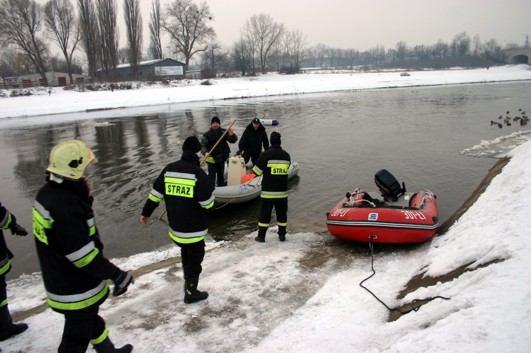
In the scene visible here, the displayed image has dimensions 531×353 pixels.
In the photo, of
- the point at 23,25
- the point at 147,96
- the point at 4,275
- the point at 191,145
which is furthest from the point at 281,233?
the point at 23,25

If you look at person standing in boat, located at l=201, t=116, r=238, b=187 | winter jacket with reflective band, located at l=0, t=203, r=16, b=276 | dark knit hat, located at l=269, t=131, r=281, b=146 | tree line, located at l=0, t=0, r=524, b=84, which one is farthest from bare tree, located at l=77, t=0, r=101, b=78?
winter jacket with reflective band, located at l=0, t=203, r=16, b=276

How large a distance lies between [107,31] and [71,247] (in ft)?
192

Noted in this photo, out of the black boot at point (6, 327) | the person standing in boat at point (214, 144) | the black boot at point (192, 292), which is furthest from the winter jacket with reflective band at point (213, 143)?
the black boot at point (6, 327)

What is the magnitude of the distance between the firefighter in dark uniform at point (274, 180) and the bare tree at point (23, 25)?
5353cm

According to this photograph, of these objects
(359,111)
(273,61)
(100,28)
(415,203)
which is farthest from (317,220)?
(273,61)

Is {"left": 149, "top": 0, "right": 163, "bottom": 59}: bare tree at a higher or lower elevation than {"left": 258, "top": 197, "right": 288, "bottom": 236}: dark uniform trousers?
higher

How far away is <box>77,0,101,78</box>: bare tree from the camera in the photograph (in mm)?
51812

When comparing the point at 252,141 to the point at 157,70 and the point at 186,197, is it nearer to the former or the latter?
the point at 186,197

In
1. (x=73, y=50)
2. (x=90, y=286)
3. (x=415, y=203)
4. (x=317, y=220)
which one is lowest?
(x=317, y=220)

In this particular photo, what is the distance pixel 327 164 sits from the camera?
12828 mm

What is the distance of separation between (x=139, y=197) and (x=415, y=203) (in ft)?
20.7

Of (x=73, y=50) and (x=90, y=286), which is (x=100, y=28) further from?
(x=90, y=286)

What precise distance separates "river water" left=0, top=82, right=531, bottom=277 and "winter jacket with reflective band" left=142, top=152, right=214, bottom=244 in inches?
119

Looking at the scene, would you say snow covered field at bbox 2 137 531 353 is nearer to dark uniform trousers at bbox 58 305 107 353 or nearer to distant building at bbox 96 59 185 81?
dark uniform trousers at bbox 58 305 107 353
